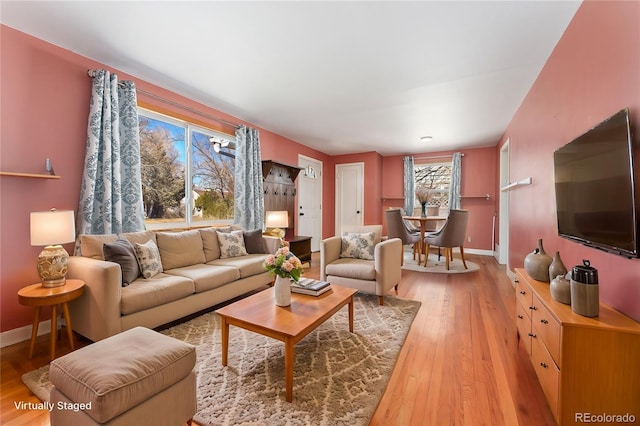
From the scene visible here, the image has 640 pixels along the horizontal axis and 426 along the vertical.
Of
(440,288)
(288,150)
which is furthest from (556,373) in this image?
(288,150)

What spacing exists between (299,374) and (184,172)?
2.87 meters

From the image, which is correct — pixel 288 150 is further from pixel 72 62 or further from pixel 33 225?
pixel 33 225

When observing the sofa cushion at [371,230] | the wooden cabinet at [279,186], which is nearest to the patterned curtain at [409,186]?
the wooden cabinet at [279,186]

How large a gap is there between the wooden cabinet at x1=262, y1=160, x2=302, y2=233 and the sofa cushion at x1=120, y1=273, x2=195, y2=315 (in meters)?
2.29

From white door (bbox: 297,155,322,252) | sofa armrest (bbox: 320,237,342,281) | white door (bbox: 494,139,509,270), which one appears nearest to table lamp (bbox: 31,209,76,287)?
sofa armrest (bbox: 320,237,342,281)

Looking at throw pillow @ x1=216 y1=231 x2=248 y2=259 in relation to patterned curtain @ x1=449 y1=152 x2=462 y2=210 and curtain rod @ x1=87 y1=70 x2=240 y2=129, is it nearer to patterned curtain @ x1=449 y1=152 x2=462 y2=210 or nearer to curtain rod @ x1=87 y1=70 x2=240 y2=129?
curtain rod @ x1=87 y1=70 x2=240 y2=129

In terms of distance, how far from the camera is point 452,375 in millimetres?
1826

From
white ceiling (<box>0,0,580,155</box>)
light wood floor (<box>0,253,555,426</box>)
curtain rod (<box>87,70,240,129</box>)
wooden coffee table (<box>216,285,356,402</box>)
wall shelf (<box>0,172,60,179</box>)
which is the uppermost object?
white ceiling (<box>0,0,580,155</box>)

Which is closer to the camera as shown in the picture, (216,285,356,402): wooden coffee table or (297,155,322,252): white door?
(216,285,356,402): wooden coffee table

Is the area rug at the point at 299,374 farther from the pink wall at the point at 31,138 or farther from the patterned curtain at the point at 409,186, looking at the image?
the patterned curtain at the point at 409,186

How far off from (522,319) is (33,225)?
143 inches

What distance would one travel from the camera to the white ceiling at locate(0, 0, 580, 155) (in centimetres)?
194

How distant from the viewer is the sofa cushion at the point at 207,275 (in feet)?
8.61

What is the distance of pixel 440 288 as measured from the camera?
3.72 m
